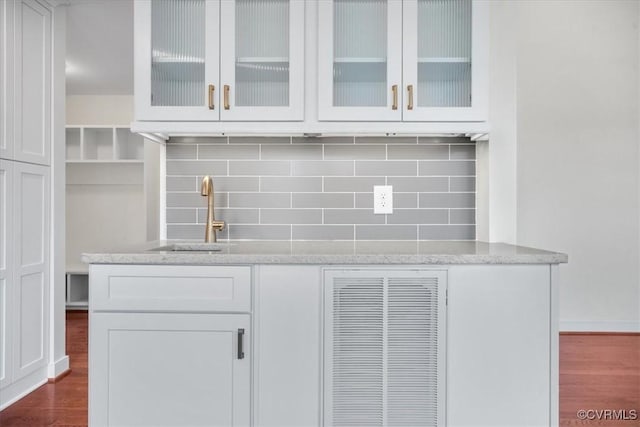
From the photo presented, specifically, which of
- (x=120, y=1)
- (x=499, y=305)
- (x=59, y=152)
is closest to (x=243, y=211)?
(x=499, y=305)

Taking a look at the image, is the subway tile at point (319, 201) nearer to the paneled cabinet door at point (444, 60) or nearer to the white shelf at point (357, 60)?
the paneled cabinet door at point (444, 60)

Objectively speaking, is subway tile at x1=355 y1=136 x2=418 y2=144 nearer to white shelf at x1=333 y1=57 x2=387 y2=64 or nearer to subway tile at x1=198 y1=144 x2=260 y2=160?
white shelf at x1=333 y1=57 x2=387 y2=64

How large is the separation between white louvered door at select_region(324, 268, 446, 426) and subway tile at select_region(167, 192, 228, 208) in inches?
31.5

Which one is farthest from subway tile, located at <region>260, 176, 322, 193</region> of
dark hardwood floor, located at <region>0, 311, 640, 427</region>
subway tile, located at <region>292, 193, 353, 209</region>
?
dark hardwood floor, located at <region>0, 311, 640, 427</region>

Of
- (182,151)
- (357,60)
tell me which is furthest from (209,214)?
(357,60)

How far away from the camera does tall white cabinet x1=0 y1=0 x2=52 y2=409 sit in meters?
2.27

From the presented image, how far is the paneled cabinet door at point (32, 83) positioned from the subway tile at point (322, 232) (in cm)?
165

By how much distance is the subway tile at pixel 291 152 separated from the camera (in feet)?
6.70

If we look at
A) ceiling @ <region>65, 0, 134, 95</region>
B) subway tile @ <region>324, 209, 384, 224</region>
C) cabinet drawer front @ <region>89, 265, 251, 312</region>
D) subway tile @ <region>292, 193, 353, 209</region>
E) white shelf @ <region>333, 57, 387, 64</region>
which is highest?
ceiling @ <region>65, 0, 134, 95</region>

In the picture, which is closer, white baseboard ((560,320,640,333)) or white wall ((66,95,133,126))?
white baseboard ((560,320,640,333))

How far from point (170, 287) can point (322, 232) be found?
31.2 inches

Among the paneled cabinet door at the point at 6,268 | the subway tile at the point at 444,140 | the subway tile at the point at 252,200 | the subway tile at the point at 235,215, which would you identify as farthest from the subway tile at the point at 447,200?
the paneled cabinet door at the point at 6,268

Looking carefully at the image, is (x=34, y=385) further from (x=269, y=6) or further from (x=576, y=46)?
(x=576, y=46)

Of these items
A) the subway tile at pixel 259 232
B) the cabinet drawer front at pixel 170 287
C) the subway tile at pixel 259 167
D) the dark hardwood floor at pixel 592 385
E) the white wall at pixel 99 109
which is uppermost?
the white wall at pixel 99 109
